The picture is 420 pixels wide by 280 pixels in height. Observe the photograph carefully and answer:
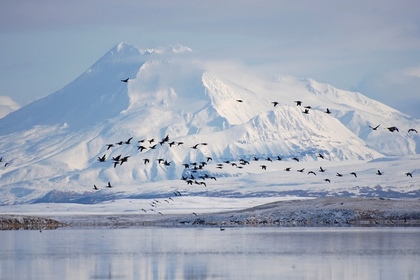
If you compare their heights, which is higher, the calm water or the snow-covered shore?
the snow-covered shore

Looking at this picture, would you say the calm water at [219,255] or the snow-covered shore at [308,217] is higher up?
the snow-covered shore at [308,217]

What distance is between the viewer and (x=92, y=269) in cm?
5700

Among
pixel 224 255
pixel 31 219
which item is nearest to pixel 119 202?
pixel 31 219

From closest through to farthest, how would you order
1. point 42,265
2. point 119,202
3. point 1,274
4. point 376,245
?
point 1,274 < point 42,265 < point 376,245 < point 119,202

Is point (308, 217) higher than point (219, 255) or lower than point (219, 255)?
Result: higher

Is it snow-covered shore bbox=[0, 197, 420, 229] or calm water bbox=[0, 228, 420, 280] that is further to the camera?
snow-covered shore bbox=[0, 197, 420, 229]

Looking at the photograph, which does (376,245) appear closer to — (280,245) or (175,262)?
(280,245)

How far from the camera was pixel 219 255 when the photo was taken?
64562mm

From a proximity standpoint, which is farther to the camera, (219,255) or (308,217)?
(308,217)

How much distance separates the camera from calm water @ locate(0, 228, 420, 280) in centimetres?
5422

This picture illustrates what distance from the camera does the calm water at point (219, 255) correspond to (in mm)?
54219

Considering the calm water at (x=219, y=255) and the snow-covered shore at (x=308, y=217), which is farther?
the snow-covered shore at (x=308, y=217)

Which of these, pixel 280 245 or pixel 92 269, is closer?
pixel 92 269

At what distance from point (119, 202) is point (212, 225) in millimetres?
82720
